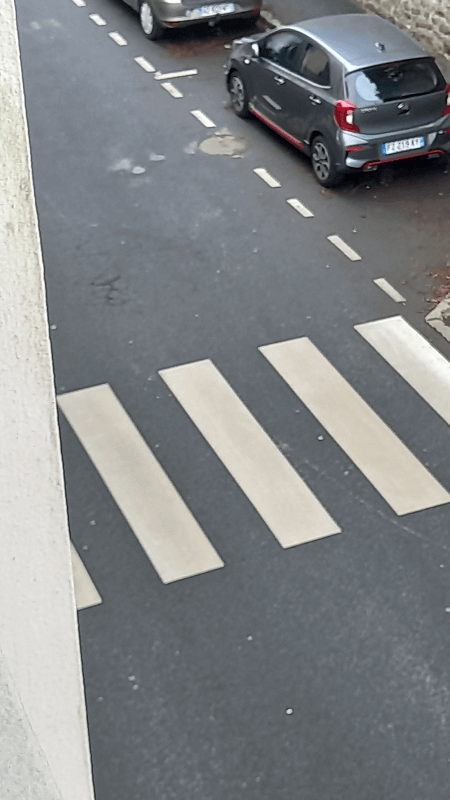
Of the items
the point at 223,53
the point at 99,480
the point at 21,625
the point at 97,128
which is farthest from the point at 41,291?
the point at 223,53

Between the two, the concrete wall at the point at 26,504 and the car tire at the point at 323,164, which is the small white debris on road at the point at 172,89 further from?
the concrete wall at the point at 26,504

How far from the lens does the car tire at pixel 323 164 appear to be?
12.6m

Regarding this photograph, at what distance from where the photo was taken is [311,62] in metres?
13.0

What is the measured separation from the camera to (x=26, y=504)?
189cm

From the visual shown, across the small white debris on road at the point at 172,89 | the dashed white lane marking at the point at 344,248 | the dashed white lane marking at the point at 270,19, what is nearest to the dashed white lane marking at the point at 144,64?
the small white debris on road at the point at 172,89

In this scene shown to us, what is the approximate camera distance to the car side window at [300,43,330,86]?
498 inches

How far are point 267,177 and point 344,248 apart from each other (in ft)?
6.99

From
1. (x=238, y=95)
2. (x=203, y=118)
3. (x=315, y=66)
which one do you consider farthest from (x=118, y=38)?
(x=315, y=66)

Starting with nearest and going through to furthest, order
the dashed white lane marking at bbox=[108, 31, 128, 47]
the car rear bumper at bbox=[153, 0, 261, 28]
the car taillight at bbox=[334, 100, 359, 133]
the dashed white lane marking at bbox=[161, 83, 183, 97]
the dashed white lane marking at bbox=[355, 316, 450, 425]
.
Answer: the dashed white lane marking at bbox=[355, 316, 450, 425] → the car taillight at bbox=[334, 100, 359, 133] → the dashed white lane marking at bbox=[161, 83, 183, 97] → the car rear bumper at bbox=[153, 0, 261, 28] → the dashed white lane marking at bbox=[108, 31, 128, 47]

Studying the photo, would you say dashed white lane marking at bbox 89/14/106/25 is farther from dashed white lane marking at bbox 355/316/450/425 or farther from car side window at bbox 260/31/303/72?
dashed white lane marking at bbox 355/316/450/425

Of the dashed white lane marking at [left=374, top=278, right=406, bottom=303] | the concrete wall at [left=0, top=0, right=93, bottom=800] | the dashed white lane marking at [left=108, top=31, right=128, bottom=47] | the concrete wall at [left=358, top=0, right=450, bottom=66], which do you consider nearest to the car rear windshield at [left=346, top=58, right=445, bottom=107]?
the dashed white lane marking at [left=374, top=278, right=406, bottom=303]

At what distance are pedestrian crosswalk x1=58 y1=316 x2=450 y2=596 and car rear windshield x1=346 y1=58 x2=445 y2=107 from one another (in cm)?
340

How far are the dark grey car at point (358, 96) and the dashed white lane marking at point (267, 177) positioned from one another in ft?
1.80

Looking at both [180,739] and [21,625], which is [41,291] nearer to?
[21,625]
